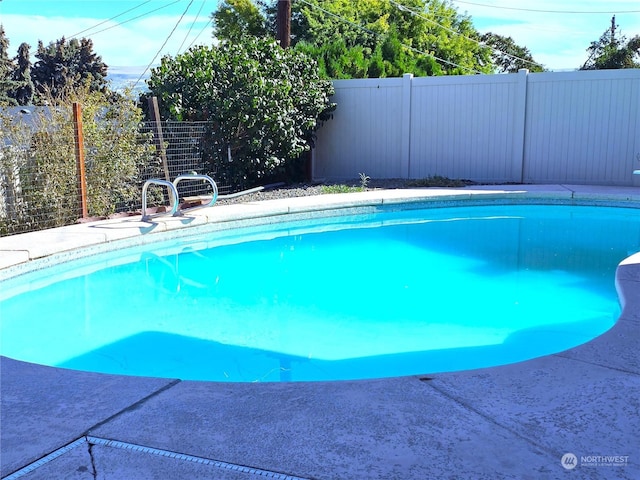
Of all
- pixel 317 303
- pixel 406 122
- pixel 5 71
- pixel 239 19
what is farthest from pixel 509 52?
pixel 317 303

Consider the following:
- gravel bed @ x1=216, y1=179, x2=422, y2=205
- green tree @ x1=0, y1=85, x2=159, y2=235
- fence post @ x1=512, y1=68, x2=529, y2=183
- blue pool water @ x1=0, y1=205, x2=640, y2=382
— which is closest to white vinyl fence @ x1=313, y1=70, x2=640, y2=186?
fence post @ x1=512, y1=68, x2=529, y2=183

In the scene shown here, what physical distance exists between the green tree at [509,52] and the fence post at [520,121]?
1059 inches

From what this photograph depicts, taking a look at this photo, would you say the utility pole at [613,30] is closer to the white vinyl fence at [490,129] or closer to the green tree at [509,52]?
the green tree at [509,52]

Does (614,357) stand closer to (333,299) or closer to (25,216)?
(333,299)

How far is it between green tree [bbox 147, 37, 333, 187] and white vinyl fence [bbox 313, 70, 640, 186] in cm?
212

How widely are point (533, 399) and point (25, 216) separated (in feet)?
20.4

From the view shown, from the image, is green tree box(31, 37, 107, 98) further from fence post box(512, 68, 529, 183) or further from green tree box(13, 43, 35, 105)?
fence post box(512, 68, 529, 183)

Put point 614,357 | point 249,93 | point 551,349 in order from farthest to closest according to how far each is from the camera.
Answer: point 249,93 → point 551,349 → point 614,357

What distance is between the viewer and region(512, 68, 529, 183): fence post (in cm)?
1180

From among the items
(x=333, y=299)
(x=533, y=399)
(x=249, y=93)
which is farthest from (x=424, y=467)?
(x=249, y=93)

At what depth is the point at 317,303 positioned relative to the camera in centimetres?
555

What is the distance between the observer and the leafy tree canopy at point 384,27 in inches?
1008

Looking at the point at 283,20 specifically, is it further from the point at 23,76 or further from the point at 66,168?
the point at 23,76

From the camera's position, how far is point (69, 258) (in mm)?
6293
